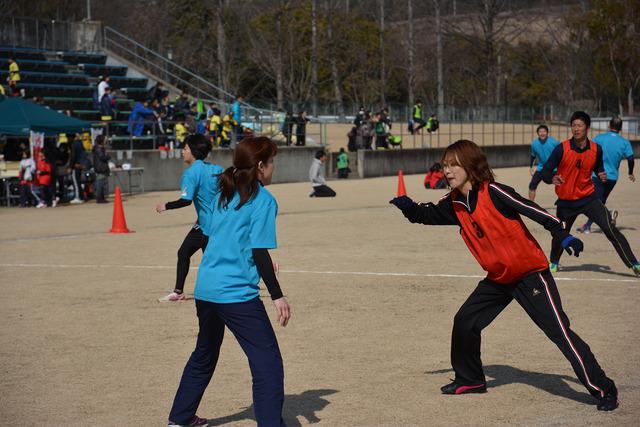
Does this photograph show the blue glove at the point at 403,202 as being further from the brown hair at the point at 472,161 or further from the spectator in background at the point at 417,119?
the spectator in background at the point at 417,119

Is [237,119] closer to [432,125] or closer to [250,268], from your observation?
[432,125]

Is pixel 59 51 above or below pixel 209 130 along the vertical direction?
above

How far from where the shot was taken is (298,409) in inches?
253

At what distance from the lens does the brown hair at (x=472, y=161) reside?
6328 millimetres

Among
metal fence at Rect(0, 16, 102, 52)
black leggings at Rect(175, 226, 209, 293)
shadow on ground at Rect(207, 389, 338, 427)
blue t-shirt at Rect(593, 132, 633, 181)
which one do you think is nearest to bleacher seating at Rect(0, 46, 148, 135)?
metal fence at Rect(0, 16, 102, 52)

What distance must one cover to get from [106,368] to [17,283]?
15.8 ft

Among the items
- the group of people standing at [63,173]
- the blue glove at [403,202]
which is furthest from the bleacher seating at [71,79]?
the blue glove at [403,202]

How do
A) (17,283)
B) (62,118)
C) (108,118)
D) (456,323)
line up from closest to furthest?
(456,323)
(17,283)
(62,118)
(108,118)

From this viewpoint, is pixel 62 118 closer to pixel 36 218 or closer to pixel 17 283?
pixel 36 218

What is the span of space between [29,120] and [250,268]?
2034 cm

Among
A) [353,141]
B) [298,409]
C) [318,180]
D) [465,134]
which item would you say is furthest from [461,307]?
[465,134]

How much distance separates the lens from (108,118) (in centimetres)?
3184

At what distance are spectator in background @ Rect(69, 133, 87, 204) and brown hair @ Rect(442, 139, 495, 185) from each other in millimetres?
20161

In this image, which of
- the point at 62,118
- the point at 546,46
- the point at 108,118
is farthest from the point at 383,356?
the point at 546,46
